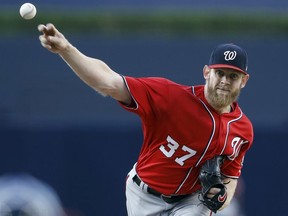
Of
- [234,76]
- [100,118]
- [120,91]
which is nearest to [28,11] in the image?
[120,91]

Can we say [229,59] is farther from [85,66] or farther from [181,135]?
[85,66]

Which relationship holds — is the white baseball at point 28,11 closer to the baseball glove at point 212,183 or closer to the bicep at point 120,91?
the bicep at point 120,91

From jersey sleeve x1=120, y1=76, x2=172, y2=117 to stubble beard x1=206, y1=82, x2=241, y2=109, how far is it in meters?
0.28

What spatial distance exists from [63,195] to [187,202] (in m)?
3.14

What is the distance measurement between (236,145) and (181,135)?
40 cm

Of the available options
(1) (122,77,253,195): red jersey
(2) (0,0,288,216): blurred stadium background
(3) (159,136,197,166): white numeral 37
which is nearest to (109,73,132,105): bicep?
(1) (122,77,253,195): red jersey

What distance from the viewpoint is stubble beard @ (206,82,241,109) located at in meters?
4.97

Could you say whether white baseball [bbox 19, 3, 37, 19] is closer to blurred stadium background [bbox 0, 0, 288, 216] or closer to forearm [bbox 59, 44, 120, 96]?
forearm [bbox 59, 44, 120, 96]

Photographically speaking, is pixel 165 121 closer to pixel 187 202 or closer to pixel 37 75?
pixel 187 202

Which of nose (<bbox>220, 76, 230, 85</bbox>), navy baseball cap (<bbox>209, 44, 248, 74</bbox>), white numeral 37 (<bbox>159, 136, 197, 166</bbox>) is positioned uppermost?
navy baseball cap (<bbox>209, 44, 248, 74</bbox>)

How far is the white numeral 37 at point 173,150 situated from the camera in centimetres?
502

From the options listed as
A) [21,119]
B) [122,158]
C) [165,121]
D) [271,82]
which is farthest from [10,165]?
[165,121]

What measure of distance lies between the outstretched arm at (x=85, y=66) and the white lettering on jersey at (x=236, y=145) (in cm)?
81

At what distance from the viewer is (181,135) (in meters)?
5.00
